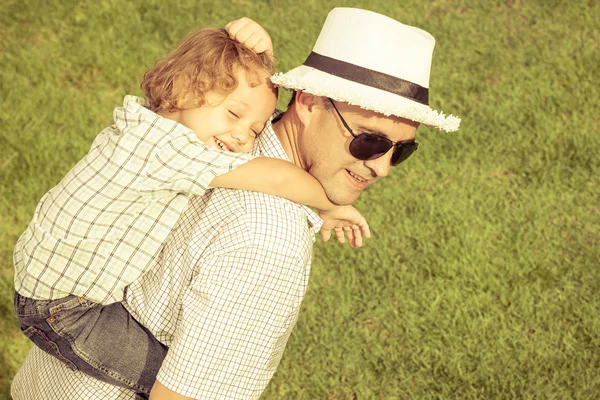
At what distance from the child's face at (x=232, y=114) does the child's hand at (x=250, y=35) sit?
13cm

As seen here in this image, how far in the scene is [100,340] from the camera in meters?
2.84

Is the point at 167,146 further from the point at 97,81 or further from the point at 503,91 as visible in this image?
the point at 503,91

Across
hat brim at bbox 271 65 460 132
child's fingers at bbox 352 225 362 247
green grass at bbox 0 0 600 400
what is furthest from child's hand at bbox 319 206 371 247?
green grass at bbox 0 0 600 400

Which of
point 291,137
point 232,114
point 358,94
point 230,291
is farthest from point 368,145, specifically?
point 230,291

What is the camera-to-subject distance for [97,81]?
7.23 meters

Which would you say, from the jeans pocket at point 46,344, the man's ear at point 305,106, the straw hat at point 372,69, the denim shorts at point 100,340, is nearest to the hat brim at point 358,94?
the straw hat at point 372,69

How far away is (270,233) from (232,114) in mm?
911

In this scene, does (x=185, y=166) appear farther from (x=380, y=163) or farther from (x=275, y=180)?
(x=380, y=163)

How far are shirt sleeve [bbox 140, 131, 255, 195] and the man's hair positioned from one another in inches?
16.1

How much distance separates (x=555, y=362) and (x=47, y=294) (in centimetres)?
413

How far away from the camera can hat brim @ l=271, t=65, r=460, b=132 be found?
2793 millimetres

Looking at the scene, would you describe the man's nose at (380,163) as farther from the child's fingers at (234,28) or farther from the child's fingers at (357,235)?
the child's fingers at (234,28)

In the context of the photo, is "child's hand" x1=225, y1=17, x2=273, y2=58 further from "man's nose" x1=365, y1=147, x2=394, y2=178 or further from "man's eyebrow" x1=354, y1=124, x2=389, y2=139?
"man's nose" x1=365, y1=147, x2=394, y2=178

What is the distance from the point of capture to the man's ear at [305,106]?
3.02m
